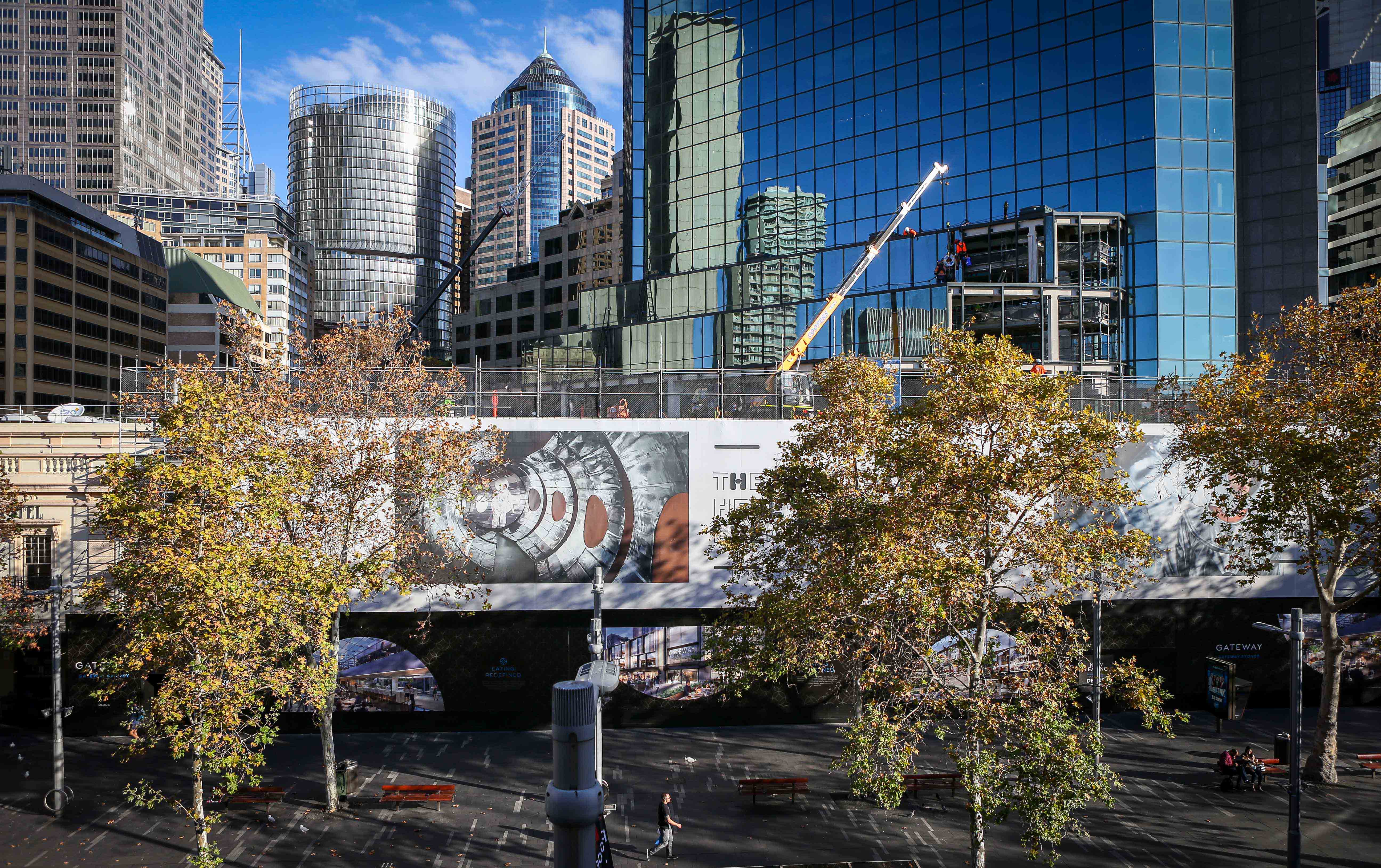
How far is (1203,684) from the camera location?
31.4 m

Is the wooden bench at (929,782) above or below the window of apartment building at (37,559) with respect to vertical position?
below

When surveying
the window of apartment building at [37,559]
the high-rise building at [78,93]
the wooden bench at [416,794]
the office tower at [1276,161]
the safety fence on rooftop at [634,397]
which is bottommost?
the wooden bench at [416,794]

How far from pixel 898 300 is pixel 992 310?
251 inches

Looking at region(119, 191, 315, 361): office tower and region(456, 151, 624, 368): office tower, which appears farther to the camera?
region(119, 191, 315, 361): office tower

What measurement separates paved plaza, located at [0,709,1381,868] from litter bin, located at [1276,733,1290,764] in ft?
4.29

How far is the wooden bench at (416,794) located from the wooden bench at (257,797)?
8.14 ft

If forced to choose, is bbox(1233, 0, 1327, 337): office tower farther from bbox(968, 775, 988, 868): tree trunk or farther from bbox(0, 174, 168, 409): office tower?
bbox(0, 174, 168, 409): office tower

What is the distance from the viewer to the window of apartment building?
2877cm

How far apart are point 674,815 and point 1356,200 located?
99.7 metres

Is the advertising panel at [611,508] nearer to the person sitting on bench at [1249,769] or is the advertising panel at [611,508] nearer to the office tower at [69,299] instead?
the person sitting on bench at [1249,769]

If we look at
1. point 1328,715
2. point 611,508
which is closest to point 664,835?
point 611,508

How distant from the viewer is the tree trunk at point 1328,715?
78.1 feet

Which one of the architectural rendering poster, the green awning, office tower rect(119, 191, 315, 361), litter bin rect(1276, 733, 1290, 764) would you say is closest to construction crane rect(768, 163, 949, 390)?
the architectural rendering poster

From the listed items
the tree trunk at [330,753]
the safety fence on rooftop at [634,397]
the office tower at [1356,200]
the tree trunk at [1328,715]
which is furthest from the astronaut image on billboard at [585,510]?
the office tower at [1356,200]
